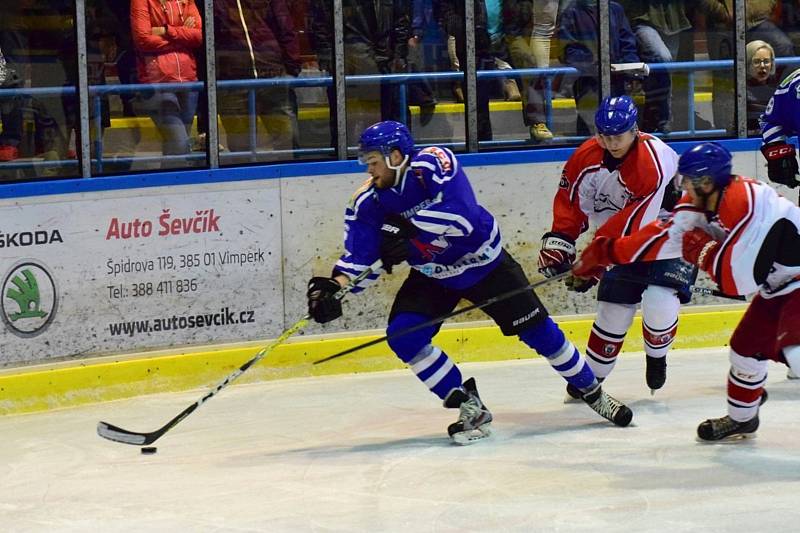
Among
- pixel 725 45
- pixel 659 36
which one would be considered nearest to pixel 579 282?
pixel 659 36

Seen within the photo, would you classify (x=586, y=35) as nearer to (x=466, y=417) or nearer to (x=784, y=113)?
(x=784, y=113)

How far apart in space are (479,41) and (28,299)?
2557 mm

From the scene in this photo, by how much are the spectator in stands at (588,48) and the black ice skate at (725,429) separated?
106 inches

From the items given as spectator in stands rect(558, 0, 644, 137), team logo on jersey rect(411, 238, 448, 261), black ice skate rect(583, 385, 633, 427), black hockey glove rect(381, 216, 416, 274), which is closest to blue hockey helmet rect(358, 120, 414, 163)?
black hockey glove rect(381, 216, 416, 274)

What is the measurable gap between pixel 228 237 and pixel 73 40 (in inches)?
42.3

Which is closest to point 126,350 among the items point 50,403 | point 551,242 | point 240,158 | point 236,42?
point 50,403

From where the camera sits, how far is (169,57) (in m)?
6.54

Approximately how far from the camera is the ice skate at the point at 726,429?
500 centimetres

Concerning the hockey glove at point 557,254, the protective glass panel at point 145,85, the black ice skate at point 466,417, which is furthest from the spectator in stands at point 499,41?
the black ice skate at point 466,417

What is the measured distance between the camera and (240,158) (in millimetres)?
6680

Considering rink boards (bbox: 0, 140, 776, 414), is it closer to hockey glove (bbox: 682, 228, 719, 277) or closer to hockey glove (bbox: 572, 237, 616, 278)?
hockey glove (bbox: 572, 237, 616, 278)

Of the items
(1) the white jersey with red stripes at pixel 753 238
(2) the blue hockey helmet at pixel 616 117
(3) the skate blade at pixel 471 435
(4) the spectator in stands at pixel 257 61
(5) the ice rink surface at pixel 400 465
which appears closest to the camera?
(5) the ice rink surface at pixel 400 465

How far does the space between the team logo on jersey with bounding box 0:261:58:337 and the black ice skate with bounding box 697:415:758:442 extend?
2.72 m

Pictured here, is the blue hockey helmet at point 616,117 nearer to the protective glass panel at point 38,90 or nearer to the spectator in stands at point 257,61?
the spectator in stands at point 257,61
